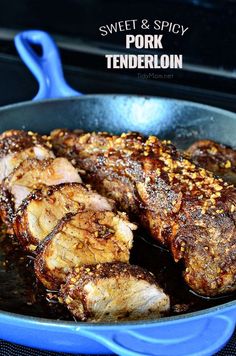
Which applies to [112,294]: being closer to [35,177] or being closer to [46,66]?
[35,177]

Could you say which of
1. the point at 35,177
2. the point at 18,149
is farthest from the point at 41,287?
the point at 18,149

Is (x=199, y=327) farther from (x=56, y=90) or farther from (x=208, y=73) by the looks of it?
(x=208, y=73)

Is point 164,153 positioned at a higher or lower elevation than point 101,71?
higher

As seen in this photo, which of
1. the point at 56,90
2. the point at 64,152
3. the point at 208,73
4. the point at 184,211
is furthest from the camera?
the point at 208,73

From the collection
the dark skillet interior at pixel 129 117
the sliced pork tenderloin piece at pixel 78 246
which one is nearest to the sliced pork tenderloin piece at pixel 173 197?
the sliced pork tenderloin piece at pixel 78 246

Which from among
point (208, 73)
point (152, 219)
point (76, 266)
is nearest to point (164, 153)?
point (152, 219)

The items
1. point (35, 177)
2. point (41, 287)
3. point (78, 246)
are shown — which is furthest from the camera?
point (35, 177)

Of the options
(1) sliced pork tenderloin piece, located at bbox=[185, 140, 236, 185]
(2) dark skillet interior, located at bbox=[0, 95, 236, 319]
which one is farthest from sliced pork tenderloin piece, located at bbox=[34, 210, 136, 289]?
(2) dark skillet interior, located at bbox=[0, 95, 236, 319]
